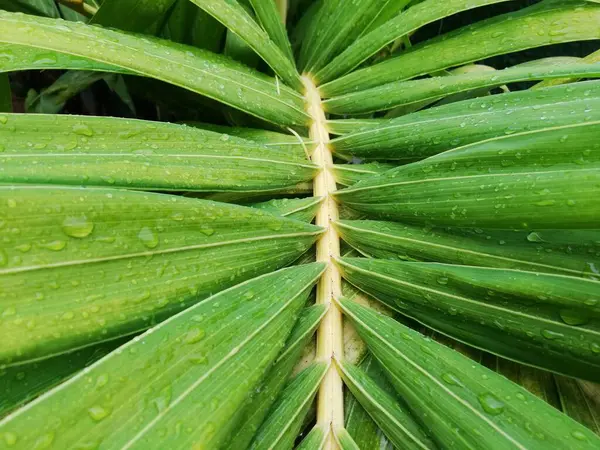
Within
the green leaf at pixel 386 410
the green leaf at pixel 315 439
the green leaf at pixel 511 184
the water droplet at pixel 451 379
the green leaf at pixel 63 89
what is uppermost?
the green leaf at pixel 63 89

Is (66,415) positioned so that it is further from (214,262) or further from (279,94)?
(279,94)

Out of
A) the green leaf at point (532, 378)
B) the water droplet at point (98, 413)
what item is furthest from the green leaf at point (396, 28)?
the water droplet at point (98, 413)

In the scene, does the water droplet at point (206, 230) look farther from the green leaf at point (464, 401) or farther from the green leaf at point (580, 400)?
the green leaf at point (580, 400)

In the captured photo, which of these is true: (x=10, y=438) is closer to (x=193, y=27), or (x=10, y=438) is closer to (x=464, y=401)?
(x=464, y=401)

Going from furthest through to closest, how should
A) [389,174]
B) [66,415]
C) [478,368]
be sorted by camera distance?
[389,174]
[478,368]
[66,415]

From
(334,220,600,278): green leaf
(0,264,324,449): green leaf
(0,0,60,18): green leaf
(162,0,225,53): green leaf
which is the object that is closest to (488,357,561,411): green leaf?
(334,220,600,278): green leaf

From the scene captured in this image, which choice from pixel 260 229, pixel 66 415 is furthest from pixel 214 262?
pixel 66 415
